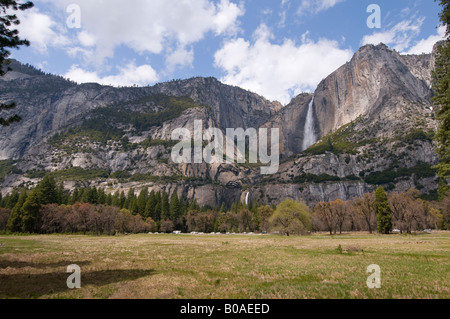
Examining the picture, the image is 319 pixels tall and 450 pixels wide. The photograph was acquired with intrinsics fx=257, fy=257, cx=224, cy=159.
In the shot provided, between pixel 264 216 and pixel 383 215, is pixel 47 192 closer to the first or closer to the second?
pixel 264 216

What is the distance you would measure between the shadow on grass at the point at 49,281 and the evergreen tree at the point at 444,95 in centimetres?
2474

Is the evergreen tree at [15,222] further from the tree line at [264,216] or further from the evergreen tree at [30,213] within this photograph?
the evergreen tree at [30,213]

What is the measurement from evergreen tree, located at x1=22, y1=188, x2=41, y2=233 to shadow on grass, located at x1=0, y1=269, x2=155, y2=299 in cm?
8374

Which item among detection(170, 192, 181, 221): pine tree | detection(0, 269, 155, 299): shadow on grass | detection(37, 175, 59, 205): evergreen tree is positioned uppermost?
detection(37, 175, 59, 205): evergreen tree

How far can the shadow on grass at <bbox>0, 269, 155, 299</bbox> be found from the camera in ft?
38.3

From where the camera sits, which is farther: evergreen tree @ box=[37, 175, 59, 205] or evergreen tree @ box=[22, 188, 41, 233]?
evergreen tree @ box=[37, 175, 59, 205]

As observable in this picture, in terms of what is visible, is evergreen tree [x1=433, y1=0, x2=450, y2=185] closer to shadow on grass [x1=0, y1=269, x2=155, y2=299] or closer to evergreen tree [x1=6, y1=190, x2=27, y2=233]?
shadow on grass [x1=0, y1=269, x2=155, y2=299]

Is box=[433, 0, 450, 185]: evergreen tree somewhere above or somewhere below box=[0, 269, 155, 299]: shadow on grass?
above

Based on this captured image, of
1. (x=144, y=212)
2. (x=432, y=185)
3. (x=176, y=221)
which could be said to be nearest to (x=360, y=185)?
(x=432, y=185)

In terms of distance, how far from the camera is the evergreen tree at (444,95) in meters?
20.7

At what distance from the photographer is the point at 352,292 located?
11062 millimetres

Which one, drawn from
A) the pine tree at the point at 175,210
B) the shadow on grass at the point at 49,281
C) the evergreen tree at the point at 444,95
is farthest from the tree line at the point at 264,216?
the shadow on grass at the point at 49,281

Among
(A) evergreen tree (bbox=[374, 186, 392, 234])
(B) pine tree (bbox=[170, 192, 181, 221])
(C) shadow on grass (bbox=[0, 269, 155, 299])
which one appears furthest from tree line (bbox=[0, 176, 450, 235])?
(C) shadow on grass (bbox=[0, 269, 155, 299])

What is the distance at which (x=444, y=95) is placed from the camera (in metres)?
21.9
